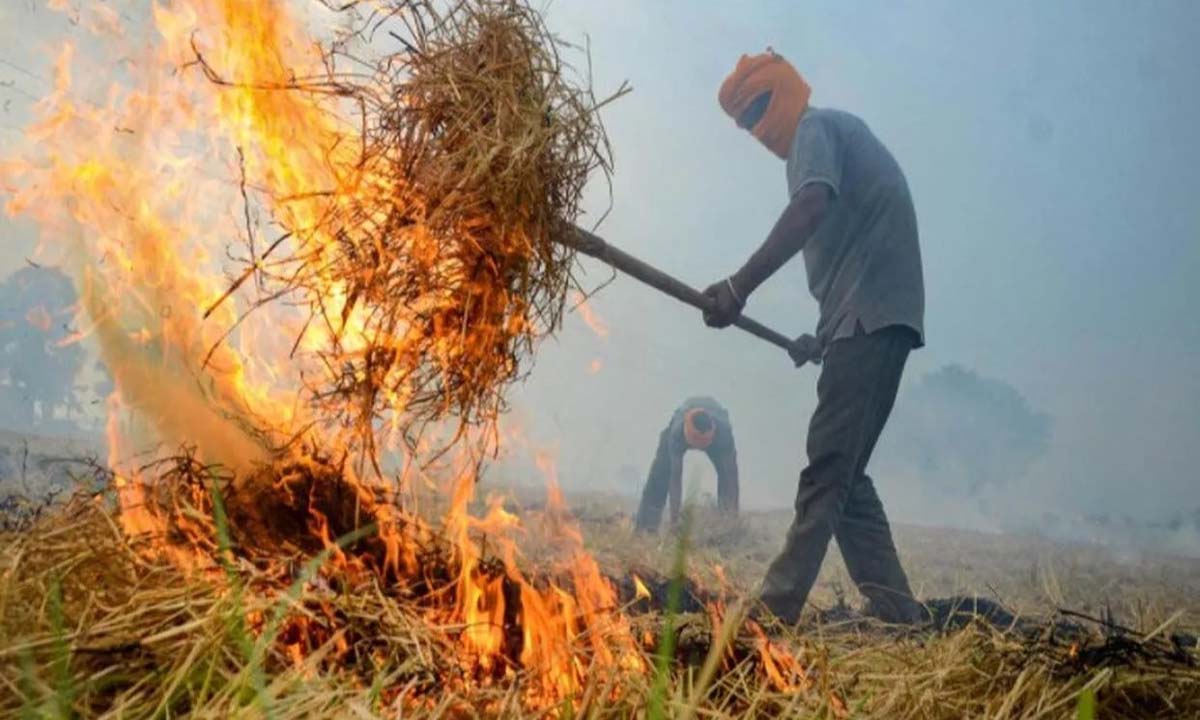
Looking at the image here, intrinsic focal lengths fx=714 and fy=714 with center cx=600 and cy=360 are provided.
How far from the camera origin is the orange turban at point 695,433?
11.2 meters

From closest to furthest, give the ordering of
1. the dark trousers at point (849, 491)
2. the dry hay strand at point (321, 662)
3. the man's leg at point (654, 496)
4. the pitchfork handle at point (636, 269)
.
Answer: the dry hay strand at point (321, 662) → the pitchfork handle at point (636, 269) → the dark trousers at point (849, 491) → the man's leg at point (654, 496)

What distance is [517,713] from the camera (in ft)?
4.61

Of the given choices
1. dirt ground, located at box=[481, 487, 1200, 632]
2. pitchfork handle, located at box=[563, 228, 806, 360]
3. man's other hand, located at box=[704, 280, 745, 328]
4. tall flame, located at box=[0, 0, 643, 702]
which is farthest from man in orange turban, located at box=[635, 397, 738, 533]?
tall flame, located at box=[0, 0, 643, 702]

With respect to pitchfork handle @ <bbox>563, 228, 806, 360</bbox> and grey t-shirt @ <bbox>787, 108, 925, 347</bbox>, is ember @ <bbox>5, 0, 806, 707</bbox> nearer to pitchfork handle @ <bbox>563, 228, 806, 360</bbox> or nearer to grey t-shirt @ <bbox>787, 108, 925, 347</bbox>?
pitchfork handle @ <bbox>563, 228, 806, 360</bbox>

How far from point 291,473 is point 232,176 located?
1.17m

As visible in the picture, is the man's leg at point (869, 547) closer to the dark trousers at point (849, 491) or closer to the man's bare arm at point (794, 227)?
the dark trousers at point (849, 491)

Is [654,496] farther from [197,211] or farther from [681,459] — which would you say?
[197,211]

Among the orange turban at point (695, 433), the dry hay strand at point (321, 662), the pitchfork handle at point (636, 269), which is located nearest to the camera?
the dry hay strand at point (321, 662)

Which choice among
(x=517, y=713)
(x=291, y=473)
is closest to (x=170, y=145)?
(x=291, y=473)

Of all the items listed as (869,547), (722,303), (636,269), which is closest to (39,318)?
(636,269)

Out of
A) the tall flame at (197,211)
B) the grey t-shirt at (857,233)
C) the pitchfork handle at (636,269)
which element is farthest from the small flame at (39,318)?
the grey t-shirt at (857,233)

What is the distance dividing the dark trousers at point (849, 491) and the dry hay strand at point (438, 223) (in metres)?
2.03

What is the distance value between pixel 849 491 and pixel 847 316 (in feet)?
3.45

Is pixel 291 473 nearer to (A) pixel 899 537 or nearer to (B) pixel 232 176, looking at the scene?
(B) pixel 232 176
